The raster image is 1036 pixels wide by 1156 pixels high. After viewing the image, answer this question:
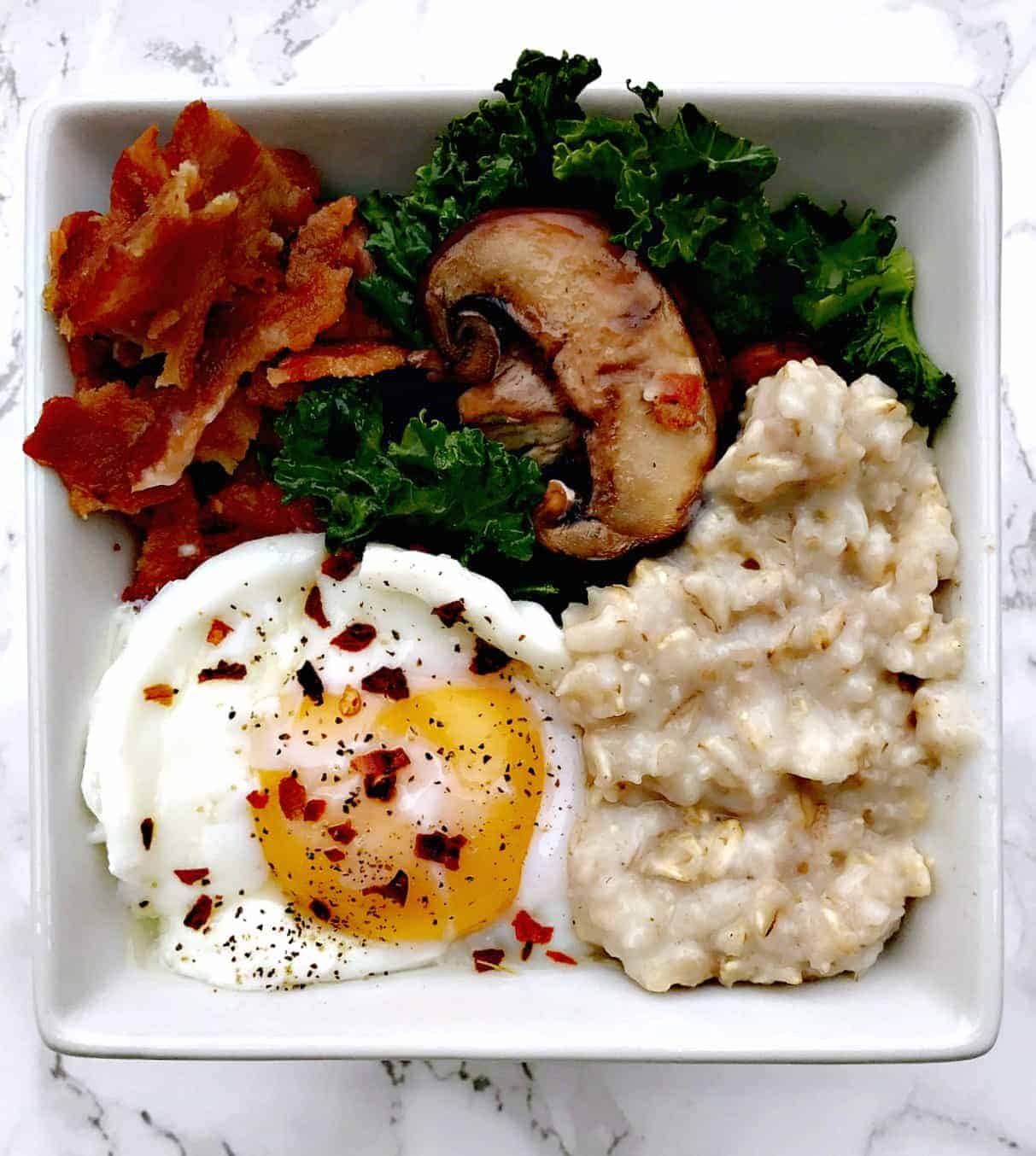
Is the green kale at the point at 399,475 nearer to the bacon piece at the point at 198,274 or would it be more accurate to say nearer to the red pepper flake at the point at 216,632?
the bacon piece at the point at 198,274

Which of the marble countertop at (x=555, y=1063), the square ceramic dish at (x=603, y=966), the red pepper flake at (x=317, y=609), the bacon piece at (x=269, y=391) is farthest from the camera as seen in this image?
the marble countertop at (x=555, y=1063)

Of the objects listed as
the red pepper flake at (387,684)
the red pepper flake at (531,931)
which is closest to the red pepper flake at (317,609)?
the red pepper flake at (387,684)


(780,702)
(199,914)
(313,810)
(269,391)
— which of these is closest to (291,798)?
(313,810)

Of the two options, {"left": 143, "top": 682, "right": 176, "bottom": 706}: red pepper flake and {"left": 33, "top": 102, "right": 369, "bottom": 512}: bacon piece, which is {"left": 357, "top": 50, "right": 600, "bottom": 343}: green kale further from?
{"left": 143, "top": 682, "right": 176, "bottom": 706}: red pepper flake

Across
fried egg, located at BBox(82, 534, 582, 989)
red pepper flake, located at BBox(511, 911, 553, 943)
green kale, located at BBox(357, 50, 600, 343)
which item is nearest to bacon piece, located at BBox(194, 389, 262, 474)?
fried egg, located at BBox(82, 534, 582, 989)

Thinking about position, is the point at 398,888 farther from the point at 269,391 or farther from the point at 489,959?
the point at 269,391

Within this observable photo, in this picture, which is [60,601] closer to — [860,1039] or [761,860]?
[761,860]
